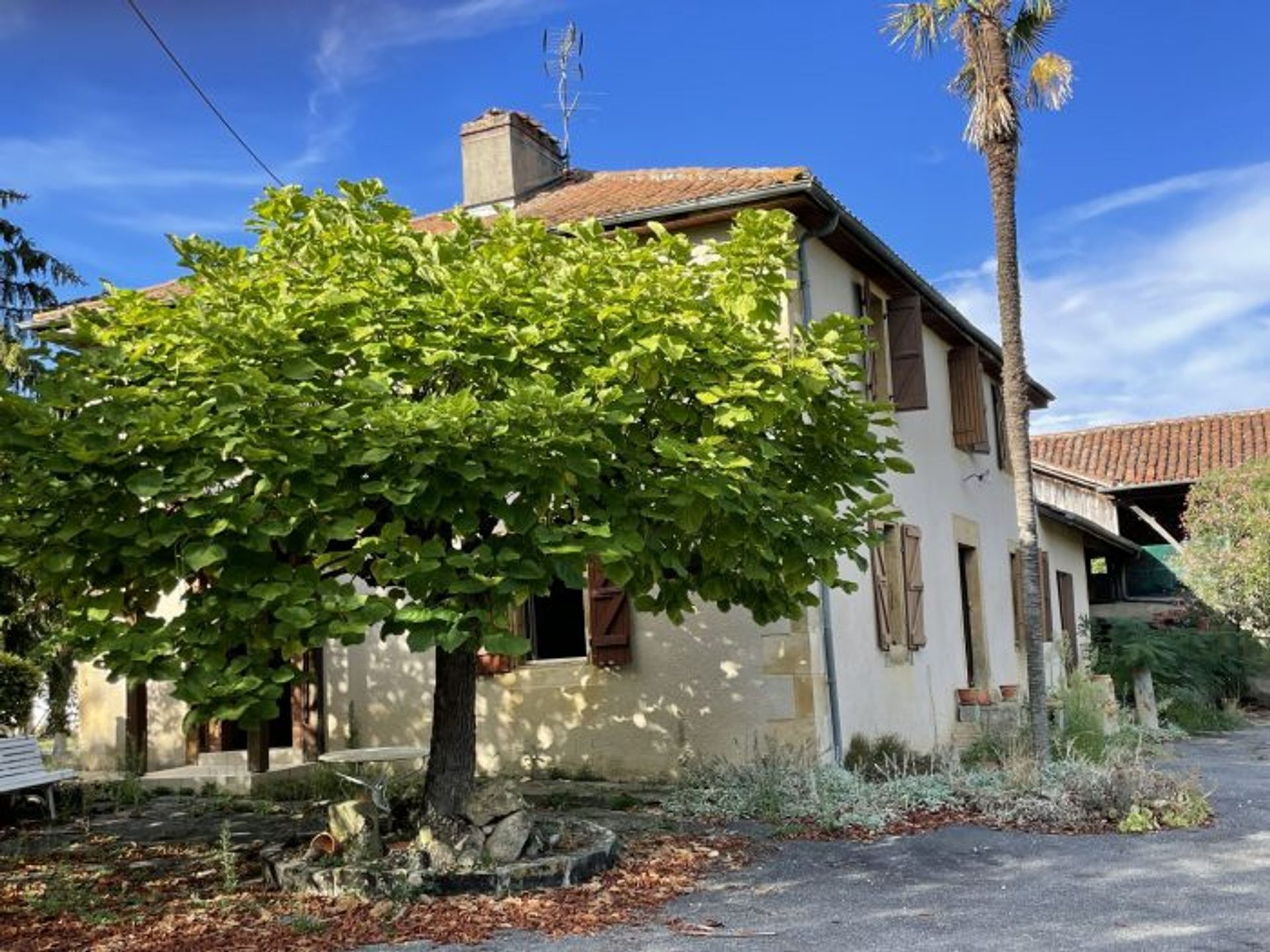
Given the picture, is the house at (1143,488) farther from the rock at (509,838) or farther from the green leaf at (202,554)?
the green leaf at (202,554)

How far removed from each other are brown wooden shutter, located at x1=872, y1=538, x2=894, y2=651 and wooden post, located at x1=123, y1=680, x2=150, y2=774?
26.0 feet

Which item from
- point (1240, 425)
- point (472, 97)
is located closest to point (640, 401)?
point (472, 97)

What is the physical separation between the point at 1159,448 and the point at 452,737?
22.9 metres

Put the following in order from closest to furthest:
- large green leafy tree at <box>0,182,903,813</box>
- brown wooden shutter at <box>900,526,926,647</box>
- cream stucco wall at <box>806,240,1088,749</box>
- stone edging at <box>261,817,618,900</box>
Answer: large green leafy tree at <box>0,182,903,813</box> → stone edging at <box>261,817,618,900</box> → cream stucco wall at <box>806,240,1088,749</box> → brown wooden shutter at <box>900,526,926,647</box>

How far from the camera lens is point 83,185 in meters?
8.57

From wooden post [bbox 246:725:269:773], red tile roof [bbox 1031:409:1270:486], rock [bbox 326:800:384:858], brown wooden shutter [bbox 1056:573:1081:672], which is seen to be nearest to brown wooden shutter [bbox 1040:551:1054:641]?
brown wooden shutter [bbox 1056:573:1081:672]

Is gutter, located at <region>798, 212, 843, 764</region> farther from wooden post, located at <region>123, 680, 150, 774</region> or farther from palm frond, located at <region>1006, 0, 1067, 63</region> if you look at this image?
wooden post, located at <region>123, 680, 150, 774</region>

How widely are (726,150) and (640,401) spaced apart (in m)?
7.58

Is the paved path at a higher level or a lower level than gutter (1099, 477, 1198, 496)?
lower

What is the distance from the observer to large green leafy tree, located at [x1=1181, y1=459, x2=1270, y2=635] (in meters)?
19.1

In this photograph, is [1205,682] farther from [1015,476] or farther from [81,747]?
[81,747]

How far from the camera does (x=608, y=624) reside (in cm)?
1088

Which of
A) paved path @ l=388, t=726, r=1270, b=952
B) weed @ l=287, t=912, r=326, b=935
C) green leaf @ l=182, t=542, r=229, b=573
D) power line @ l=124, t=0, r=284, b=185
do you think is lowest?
paved path @ l=388, t=726, r=1270, b=952

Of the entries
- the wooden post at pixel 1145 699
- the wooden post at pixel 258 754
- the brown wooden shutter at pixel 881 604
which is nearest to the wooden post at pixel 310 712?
the wooden post at pixel 258 754
